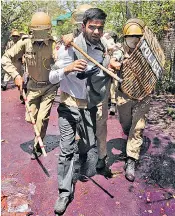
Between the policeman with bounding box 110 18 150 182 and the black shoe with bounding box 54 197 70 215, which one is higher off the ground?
the policeman with bounding box 110 18 150 182

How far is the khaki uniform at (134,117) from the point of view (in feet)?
14.8

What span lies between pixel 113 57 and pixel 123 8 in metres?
7.33

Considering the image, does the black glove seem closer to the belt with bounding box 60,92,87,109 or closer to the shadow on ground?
the belt with bounding box 60,92,87,109

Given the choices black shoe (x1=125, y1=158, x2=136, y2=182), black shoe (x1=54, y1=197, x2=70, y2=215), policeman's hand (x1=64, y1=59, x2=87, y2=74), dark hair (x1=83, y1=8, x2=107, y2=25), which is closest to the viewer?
policeman's hand (x1=64, y1=59, x2=87, y2=74)

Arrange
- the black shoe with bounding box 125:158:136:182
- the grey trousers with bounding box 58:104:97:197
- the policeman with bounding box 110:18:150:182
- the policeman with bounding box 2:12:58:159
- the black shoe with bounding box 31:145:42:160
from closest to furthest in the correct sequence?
the grey trousers with bounding box 58:104:97:197 → the policeman with bounding box 110:18:150:182 → the black shoe with bounding box 125:158:136:182 → the policeman with bounding box 2:12:58:159 → the black shoe with bounding box 31:145:42:160

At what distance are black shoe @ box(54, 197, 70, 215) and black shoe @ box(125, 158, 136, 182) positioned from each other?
99 centimetres

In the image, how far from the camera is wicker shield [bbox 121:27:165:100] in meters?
3.98

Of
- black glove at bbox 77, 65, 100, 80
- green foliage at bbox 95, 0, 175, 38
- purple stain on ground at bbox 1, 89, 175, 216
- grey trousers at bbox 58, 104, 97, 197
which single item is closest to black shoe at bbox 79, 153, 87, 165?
purple stain on ground at bbox 1, 89, 175, 216

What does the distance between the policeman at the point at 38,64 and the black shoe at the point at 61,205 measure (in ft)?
4.78

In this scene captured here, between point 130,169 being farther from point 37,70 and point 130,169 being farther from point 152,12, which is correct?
point 152,12

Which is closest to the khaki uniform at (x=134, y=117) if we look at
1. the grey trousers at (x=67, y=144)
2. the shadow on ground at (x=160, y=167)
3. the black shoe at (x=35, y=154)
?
the shadow on ground at (x=160, y=167)

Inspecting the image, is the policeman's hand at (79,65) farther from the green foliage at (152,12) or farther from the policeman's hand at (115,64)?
the green foliage at (152,12)

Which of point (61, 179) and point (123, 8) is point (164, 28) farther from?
point (61, 179)

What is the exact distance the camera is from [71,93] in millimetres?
3861
